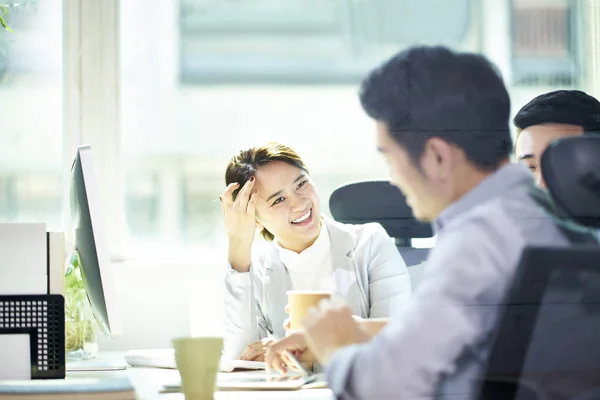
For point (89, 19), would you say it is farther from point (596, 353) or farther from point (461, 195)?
point (596, 353)

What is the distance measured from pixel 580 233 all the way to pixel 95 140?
1286mm

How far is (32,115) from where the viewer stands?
97.3 inches

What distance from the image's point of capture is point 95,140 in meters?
2.20

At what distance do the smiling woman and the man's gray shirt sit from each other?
0.37m

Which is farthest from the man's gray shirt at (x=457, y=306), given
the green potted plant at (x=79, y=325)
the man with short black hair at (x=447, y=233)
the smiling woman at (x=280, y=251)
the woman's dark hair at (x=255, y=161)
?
the green potted plant at (x=79, y=325)

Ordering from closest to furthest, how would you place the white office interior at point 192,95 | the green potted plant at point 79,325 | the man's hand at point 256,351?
the white office interior at point 192,95 → the man's hand at point 256,351 → the green potted plant at point 79,325

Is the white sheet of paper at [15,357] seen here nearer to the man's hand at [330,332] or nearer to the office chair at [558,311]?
the man's hand at [330,332]

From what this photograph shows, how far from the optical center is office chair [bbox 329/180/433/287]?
58.3 inches

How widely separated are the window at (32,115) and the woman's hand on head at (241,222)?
1.76ft

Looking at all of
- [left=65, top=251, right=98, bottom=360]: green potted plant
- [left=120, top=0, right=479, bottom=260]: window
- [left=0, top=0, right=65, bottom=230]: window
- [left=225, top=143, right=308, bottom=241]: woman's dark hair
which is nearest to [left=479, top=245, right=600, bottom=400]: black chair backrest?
[left=120, top=0, right=479, bottom=260]: window

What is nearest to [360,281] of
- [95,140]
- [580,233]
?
[580,233]

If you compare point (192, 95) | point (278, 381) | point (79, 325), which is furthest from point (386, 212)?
point (79, 325)

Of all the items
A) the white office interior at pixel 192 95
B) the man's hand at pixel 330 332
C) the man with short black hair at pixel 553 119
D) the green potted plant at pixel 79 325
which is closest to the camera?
the man's hand at pixel 330 332

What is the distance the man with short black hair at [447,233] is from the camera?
1252 mm
